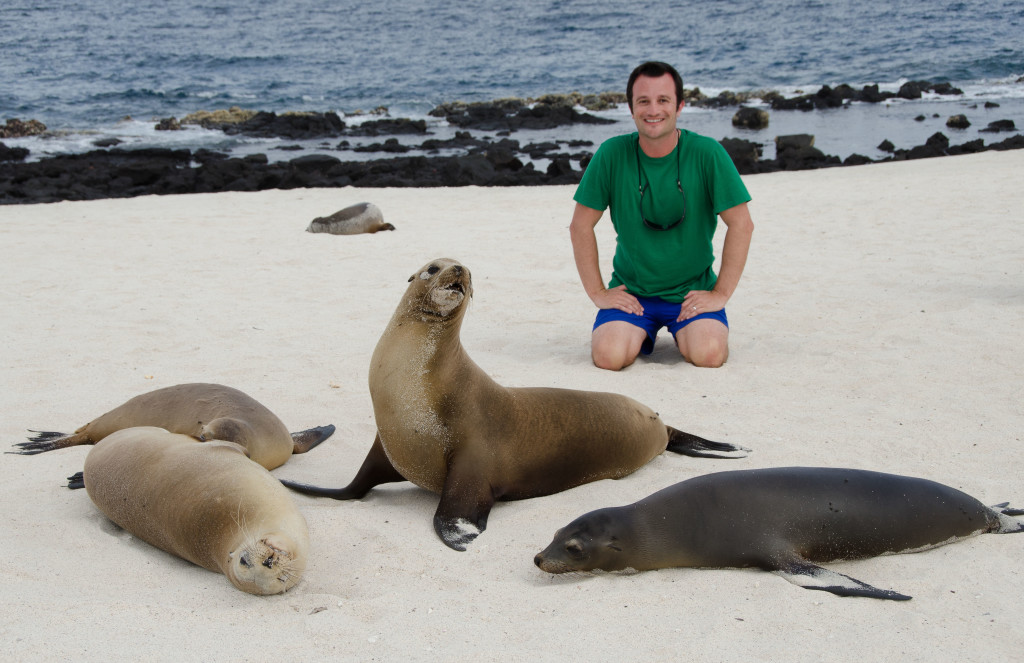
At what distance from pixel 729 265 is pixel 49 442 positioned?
3.68 meters

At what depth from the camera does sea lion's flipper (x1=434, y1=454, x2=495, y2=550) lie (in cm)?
329

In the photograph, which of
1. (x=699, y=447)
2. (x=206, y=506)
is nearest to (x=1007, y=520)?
(x=699, y=447)

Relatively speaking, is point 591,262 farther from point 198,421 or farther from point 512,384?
point 198,421

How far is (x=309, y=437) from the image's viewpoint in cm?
442

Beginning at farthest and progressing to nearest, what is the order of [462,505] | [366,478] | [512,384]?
[512,384] < [366,478] < [462,505]

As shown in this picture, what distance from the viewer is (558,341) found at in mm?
6199

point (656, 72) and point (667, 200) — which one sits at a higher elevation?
point (656, 72)

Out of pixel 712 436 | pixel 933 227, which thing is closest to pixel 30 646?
pixel 712 436

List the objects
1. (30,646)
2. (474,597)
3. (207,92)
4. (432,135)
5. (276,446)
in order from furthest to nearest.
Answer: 1. (207,92)
2. (432,135)
3. (276,446)
4. (474,597)
5. (30,646)

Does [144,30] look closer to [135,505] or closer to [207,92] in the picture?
[207,92]

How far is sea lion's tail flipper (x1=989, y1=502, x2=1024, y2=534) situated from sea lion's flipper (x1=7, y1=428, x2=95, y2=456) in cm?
378

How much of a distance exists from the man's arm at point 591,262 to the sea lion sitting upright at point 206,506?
8.78 ft

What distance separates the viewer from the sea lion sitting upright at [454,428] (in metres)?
3.55

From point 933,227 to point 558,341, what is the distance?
4.76 m
